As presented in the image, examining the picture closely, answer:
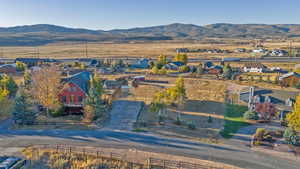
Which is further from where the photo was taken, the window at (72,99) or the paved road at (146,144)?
the window at (72,99)

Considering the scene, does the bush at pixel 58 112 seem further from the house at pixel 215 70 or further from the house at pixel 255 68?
the house at pixel 255 68

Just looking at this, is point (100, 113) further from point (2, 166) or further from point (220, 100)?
point (220, 100)

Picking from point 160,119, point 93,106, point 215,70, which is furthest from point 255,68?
point 93,106

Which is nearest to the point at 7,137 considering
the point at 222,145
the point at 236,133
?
the point at 222,145

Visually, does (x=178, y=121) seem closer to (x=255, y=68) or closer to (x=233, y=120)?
(x=233, y=120)

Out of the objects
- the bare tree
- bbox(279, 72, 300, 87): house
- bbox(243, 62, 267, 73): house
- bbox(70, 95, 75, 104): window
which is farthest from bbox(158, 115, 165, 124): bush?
bbox(243, 62, 267, 73): house

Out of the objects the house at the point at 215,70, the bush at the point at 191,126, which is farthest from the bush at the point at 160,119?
the house at the point at 215,70
